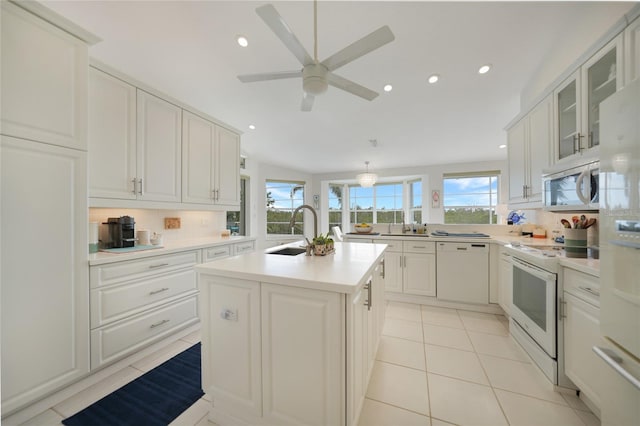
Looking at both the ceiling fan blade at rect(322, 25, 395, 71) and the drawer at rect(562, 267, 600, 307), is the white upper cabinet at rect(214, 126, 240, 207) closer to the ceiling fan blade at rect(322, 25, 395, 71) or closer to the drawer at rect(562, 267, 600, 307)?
the ceiling fan blade at rect(322, 25, 395, 71)

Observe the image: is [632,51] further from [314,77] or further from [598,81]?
[314,77]

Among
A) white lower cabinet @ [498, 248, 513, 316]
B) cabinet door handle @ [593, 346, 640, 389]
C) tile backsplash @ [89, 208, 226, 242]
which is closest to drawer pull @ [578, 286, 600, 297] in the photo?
cabinet door handle @ [593, 346, 640, 389]

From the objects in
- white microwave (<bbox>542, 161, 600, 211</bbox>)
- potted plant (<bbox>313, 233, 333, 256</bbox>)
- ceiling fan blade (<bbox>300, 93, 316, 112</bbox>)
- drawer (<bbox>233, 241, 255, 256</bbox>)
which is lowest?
drawer (<bbox>233, 241, 255, 256</bbox>)

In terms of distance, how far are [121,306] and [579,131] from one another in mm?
3870

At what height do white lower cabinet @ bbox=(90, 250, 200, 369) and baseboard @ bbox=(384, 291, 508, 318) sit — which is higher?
white lower cabinet @ bbox=(90, 250, 200, 369)

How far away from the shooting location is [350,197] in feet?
23.3

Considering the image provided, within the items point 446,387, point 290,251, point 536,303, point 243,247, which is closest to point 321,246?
point 290,251

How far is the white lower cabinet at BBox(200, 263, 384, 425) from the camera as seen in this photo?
3.46ft

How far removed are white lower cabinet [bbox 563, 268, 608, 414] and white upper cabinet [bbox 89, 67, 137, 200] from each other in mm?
3536

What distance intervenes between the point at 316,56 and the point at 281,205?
5173mm

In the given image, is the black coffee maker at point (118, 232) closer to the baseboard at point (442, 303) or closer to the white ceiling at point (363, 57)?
the white ceiling at point (363, 57)

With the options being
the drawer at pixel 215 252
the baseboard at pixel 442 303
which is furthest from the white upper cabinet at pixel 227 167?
the baseboard at pixel 442 303

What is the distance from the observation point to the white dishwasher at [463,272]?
9.61 ft

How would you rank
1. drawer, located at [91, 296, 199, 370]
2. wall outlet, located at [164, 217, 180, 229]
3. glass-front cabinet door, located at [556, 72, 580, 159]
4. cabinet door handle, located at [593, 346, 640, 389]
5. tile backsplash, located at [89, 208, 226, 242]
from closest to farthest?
cabinet door handle, located at [593, 346, 640, 389] → drawer, located at [91, 296, 199, 370] → glass-front cabinet door, located at [556, 72, 580, 159] → tile backsplash, located at [89, 208, 226, 242] → wall outlet, located at [164, 217, 180, 229]
